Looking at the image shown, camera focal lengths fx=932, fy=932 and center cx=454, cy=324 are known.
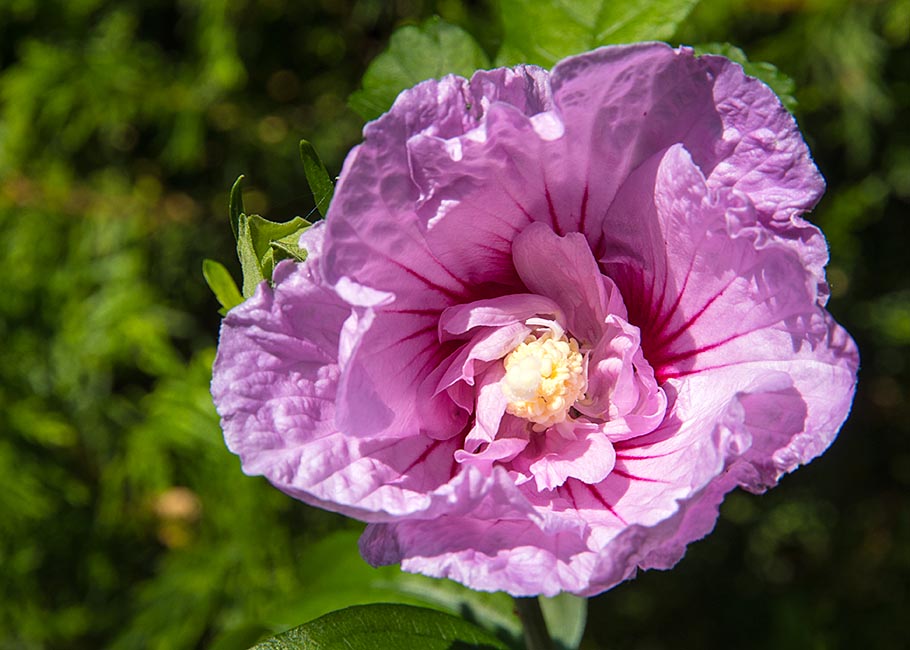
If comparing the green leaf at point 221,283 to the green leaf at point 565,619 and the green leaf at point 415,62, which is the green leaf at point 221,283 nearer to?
the green leaf at point 415,62

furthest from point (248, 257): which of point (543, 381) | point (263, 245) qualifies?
point (543, 381)

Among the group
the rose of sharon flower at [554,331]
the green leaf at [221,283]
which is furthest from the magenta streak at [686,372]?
the green leaf at [221,283]

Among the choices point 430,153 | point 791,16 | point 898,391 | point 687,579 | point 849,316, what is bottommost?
point 687,579

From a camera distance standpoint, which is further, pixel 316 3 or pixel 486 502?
pixel 316 3

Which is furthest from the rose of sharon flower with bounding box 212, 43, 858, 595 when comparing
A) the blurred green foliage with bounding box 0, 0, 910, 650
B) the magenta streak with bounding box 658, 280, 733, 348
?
the blurred green foliage with bounding box 0, 0, 910, 650

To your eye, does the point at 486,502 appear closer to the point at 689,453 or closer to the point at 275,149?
the point at 689,453

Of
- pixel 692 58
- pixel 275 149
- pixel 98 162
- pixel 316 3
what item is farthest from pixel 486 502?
pixel 98 162

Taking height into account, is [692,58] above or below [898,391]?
above
